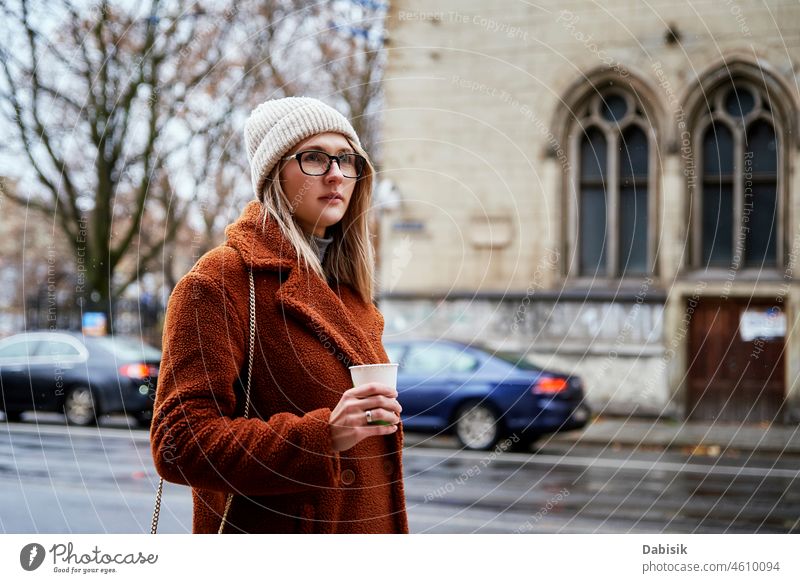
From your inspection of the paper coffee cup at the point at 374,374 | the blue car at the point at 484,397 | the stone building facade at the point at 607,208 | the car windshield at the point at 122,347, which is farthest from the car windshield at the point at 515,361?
the paper coffee cup at the point at 374,374

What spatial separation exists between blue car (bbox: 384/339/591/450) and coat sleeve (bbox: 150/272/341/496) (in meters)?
7.42

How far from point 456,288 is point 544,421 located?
12.9ft

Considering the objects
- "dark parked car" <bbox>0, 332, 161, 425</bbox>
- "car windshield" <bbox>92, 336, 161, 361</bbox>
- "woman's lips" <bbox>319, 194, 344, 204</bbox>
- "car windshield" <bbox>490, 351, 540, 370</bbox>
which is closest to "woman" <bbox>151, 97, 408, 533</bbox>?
"woman's lips" <bbox>319, 194, 344, 204</bbox>

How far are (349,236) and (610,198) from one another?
10.9 meters

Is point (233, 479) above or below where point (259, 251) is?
below

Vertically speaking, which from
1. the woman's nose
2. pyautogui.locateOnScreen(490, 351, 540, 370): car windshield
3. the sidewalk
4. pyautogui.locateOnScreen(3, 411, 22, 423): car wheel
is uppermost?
the woman's nose

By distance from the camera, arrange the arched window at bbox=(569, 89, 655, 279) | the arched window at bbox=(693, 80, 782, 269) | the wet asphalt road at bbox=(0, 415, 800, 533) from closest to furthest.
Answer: the wet asphalt road at bbox=(0, 415, 800, 533)
the arched window at bbox=(693, 80, 782, 269)
the arched window at bbox=(569, 89, 655, 279)

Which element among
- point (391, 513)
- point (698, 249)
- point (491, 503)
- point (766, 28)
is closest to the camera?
point (391, 513)

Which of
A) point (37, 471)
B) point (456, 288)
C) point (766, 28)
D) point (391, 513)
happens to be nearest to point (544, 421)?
point (456, 288)

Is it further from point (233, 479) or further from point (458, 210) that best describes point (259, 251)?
point (458, 210)

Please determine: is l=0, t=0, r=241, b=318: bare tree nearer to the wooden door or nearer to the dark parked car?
the dark parked car

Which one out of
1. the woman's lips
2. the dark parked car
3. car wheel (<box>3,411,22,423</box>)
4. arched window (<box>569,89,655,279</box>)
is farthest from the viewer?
arched window (<box>569,89,655,279</box>)

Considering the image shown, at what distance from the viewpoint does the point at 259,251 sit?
2039mm

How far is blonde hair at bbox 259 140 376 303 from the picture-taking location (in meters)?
2.13
